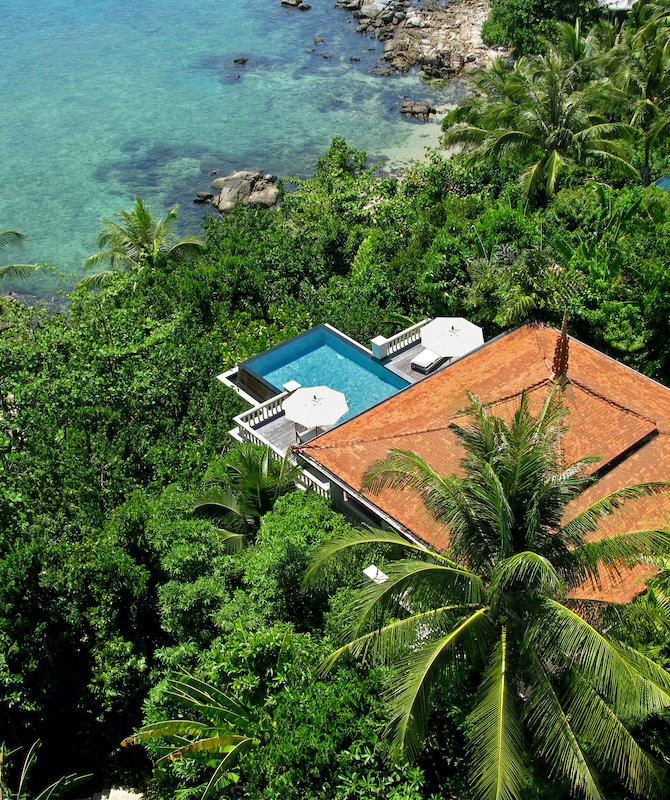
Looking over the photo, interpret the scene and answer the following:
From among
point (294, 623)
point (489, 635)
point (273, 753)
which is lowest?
point (294, 623)

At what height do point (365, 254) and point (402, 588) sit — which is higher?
point (402, 588)

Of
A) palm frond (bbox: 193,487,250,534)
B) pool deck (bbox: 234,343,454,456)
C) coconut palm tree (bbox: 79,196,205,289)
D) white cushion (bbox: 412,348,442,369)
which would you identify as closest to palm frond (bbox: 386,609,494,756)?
palm frond (bbox: 193,487,250,534)

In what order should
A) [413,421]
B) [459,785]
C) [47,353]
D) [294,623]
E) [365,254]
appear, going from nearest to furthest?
1. [459,785]
2. [294,623]
3. [413,421]
4. [47,353]
5. [365,254]

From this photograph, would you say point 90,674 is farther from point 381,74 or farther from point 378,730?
point 381,74

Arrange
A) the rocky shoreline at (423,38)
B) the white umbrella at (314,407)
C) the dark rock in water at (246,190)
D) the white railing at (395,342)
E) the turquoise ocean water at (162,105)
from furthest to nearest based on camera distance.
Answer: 1. the rocky shoreline at (423,38)
2. the turquoise ocean water at (162,105)
3. the dark rock in water at (246,190)
4. the white railing at (395,342)
5. the white umbrella at (314,407)

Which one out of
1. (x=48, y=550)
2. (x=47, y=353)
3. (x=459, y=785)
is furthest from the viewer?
(x=47, y=353)

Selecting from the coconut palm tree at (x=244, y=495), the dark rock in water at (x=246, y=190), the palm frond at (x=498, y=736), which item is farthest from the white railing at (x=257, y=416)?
the dark rock in water at (x=246, y=190)

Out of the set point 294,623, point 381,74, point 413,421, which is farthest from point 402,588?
point 381,74

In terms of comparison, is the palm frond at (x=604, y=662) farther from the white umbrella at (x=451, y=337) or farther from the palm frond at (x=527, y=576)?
the white umbrella at (x=451, y=337)
